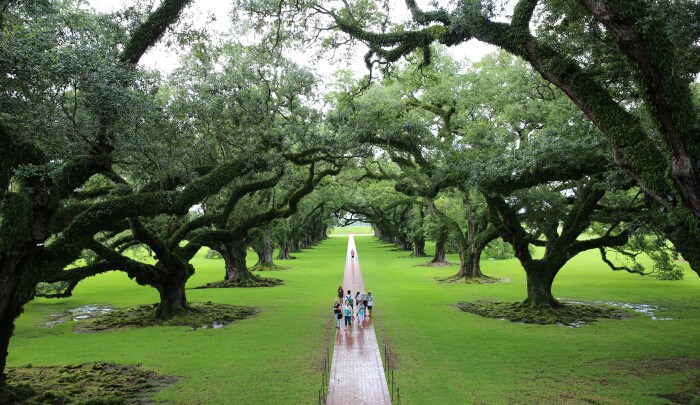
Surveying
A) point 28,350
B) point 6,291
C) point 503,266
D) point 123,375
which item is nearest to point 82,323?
point 28,350

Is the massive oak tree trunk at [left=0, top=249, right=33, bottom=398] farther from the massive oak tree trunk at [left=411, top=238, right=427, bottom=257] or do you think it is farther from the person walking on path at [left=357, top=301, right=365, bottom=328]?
the massive oak tree trunk at [left=411, top=238, right=427, bottom=257]

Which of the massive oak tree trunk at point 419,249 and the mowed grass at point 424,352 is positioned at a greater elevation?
the massive oak tree trunk at point 419,249

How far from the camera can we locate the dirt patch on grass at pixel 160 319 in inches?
677

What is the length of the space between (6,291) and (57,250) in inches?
73.4

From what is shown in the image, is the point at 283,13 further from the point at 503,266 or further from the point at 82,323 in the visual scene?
the point at 503,266

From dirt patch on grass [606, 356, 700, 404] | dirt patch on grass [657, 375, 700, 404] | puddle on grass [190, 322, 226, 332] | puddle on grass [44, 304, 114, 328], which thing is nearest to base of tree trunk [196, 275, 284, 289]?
puddle on grass [44, 304, 114, 328]

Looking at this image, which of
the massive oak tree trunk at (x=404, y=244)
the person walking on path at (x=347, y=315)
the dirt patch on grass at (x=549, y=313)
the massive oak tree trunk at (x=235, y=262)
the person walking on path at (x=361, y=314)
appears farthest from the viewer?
the massive oak tree trunk at (x=404, y=244)

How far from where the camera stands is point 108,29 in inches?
391

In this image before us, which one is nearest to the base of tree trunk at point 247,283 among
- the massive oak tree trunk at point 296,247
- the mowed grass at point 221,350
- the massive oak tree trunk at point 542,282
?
the mowed grass at point 221,350

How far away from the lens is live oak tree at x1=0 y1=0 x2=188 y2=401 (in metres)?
7.04

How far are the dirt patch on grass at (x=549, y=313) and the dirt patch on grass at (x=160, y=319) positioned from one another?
10277 mm

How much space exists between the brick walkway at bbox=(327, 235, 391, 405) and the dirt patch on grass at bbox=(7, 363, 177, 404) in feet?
12.8

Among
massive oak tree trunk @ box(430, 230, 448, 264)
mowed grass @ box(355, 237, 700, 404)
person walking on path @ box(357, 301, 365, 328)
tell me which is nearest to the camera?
mowed grass @ box(355, 237, 700, 404)

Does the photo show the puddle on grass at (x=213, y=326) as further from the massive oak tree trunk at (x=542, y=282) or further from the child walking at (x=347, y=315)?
the massive oak tree trunk at (x=542, y=282)
